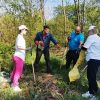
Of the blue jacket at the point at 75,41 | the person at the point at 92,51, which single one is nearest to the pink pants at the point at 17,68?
the person at the point at 92,51

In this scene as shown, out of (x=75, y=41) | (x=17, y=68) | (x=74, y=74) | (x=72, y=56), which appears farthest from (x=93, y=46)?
(x=72, y=56)

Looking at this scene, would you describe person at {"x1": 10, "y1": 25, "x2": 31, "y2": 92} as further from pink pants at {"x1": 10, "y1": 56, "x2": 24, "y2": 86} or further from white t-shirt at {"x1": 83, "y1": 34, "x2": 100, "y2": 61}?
white t-shirt at {"x1": 83, "y1": 34, "x2": 100, "y2": 61}

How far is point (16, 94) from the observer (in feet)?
28.0

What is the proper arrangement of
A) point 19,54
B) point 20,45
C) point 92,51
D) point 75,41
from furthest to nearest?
point 75,41
point 19,54
point 20,45
point 92,51

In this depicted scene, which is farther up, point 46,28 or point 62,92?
point 46,28

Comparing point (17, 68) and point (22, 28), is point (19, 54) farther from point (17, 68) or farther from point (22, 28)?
point (22, 28)

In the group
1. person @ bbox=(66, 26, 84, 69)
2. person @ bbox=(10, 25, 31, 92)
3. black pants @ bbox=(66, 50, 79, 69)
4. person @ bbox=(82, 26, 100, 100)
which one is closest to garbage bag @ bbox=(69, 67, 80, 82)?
person @ bbox=(82, 26, 100, 100)

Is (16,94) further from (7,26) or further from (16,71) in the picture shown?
(7,26)

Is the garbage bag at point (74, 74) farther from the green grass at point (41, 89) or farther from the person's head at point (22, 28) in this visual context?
the person's head at point (22, 28)

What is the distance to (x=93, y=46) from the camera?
8.18 metres

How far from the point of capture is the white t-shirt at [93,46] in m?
8.13

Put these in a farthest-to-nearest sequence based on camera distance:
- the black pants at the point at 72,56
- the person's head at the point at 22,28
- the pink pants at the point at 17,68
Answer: the black pants at the point at 72,56 → the pink pants at the point at 17,68 → the person's head at the point at 22,28

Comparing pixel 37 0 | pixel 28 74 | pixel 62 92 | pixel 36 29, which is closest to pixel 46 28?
pixel 28 74

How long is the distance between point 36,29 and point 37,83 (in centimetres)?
621
